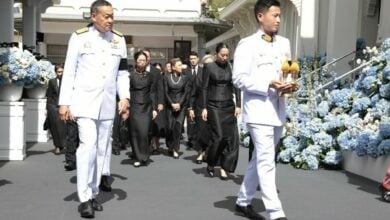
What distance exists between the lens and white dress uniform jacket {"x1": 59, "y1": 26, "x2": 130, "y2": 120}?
5.77 metres

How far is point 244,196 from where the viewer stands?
588 centimetres

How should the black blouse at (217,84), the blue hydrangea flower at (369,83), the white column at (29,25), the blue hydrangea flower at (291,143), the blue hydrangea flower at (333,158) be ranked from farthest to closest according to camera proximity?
the white column at (29,25) → the blue hydrangea flower at (291,143) → the blue hydrangea flower at (369,83) → the blue hydrangea flower at (333,158) → the black blouse at (217,84)

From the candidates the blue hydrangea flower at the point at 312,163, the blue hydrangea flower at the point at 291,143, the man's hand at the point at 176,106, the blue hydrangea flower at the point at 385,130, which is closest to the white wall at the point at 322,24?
the man's hand at the point at 176,106

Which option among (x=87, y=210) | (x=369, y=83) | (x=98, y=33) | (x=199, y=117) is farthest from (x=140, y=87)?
(x=87, y=210)

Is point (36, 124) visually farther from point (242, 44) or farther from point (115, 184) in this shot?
point (242, 44)

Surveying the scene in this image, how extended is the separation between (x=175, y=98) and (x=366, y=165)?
403cm

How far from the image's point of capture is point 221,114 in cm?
841

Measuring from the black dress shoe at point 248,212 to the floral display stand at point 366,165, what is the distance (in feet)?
9.09

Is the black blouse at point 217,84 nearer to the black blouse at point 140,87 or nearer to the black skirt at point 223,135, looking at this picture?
the black skirt at point 223,135

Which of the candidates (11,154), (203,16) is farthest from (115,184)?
(203,16)

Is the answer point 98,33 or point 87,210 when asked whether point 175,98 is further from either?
point 87,210

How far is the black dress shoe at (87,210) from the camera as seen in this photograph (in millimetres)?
5707

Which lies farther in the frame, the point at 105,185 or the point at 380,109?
the point at 380,109

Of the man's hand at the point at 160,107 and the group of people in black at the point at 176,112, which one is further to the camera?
the man's hand at the point at 160,107
